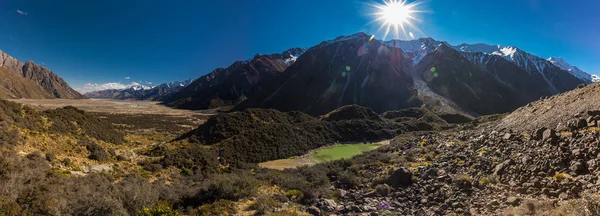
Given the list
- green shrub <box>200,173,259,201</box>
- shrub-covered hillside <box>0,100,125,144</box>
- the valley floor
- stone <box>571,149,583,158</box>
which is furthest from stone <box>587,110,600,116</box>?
shrub-covered hillside <box>0,100,125,144</box>

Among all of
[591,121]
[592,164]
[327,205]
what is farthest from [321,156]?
[592,164]

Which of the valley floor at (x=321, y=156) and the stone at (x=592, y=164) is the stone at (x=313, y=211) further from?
the valley floor at (x=321, y=156)

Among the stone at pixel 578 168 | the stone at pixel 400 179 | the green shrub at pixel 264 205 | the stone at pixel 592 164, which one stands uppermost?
the stone at pixel 592 164

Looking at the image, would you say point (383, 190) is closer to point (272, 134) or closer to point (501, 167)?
→ point (501, 167)

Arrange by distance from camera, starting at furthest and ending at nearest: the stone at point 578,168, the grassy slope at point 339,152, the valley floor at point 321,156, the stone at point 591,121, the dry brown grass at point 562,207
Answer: the grassy slope at point 339,152 → the valley floor at point 321,156 → the stone at point 591,121 → the stone at point 578,168 → the dry brown grass at point 562,207

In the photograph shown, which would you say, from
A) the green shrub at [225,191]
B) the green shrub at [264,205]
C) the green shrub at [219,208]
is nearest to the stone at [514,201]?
the green shrub at [264,205]
